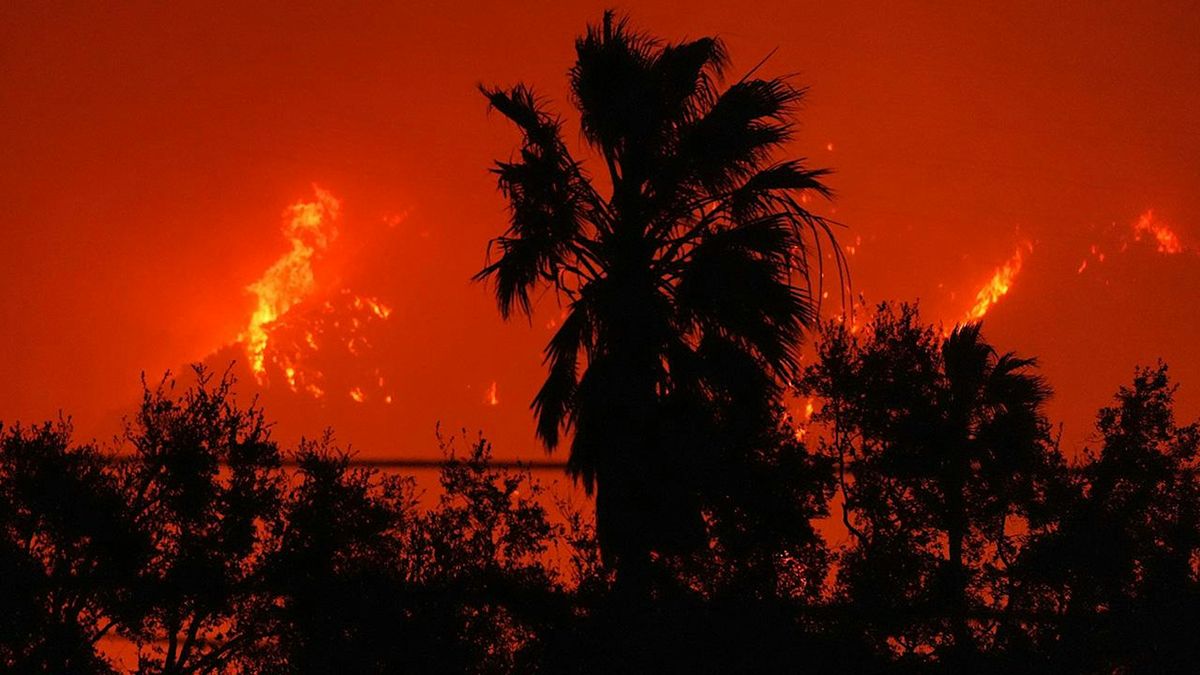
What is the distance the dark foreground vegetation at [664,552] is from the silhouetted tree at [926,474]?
1.5 inches

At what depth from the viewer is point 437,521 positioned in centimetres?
1747

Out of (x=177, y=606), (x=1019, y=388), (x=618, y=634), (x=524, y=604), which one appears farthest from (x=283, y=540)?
(x=1019, y=388)

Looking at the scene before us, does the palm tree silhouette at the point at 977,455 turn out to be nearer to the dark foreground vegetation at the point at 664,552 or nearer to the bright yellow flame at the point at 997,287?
the dark foreground vegetation at the point at 664,552

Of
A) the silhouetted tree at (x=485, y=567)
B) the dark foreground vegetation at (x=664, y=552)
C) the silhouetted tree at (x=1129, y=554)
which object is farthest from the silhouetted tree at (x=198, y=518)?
the silhouetted tree at (x=1129, y=554)

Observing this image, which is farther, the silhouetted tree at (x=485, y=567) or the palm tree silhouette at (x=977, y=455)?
the palm tree silhouette at (x=977, y=455)

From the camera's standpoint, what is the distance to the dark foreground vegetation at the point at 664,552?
48.1 ft

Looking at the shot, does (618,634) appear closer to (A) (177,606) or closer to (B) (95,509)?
(A) (177,606)

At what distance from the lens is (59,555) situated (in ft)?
58.1

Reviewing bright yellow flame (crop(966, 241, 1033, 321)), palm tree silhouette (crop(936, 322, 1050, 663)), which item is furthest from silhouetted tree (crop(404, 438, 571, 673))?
bright yellow flame (crop(966, 241, 1033, 321))

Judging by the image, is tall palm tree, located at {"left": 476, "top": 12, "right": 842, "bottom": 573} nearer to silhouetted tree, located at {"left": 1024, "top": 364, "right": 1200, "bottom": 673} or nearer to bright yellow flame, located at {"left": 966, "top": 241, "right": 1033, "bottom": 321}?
silhouetted tree, located at {"left": 1024, "top": 364, "right": 1200, "bottom": 673}

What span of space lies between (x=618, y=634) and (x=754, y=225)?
5281 mm

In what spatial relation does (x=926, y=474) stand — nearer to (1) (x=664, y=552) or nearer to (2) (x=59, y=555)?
(1) (x=664, y=552)

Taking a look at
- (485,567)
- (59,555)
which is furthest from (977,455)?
(59,555)

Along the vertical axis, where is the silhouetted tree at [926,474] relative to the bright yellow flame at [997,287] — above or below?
below
